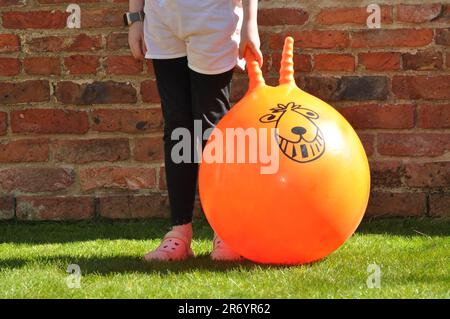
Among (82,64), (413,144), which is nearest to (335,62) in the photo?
(413,144)

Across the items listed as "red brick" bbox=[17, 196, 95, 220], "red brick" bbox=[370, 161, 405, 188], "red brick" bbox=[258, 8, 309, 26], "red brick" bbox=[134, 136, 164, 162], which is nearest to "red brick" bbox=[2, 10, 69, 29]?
"red brick" bbox=[134, 136, 164, 162]

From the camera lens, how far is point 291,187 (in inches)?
82.4

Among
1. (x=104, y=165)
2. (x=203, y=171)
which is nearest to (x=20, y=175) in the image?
(x=104, y=165)

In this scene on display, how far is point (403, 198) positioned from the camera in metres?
3.15

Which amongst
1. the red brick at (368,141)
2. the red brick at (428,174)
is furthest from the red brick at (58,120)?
the red brick at (428,174)

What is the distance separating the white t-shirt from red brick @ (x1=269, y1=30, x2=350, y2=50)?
2.15 ft

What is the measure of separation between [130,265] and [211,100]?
1.98ft

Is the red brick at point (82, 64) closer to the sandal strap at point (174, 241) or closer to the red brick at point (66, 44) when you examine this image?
the red brick at point (66, 44)

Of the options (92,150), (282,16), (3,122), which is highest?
(282,16)

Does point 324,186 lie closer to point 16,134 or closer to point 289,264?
point 289,264

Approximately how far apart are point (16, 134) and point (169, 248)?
3.63ft

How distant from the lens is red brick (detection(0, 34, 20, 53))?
320cm

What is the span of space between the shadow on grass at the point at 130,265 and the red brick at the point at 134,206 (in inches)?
26.3

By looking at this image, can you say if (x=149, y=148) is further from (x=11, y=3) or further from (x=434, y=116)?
(x=434, y=116)
